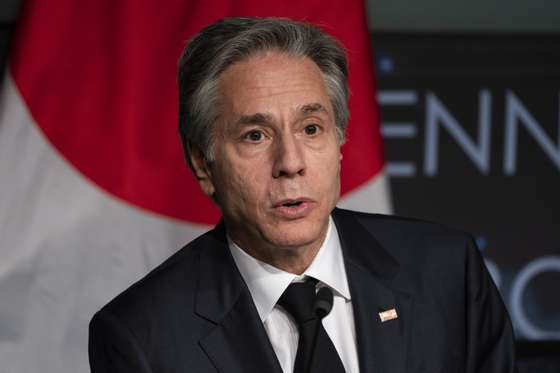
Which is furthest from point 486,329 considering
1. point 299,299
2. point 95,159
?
point 95,159

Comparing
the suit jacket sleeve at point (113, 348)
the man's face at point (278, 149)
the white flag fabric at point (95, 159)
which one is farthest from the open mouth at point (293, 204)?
the white flag fabric at point (95, 159)


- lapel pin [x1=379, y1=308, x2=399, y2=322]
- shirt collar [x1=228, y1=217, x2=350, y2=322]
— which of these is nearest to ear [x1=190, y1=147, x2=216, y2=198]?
shirt collar [x1=228, y1=217, x2=350, y2=322]

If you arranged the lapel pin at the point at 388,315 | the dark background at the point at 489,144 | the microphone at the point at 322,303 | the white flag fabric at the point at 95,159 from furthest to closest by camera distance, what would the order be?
the dark background at the point at 489,144 < the white flag fabric at the point at 95,159 < the lapel pin at the point at 388,315 < the microphone at the point at 322,303

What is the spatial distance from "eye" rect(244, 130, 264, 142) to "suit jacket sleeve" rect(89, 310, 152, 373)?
0.40 meters

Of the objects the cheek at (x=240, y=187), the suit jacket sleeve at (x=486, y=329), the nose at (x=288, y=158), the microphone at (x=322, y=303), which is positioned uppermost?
the nose at (x=288, y=158)

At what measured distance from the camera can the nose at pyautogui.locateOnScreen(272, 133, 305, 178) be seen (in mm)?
1496

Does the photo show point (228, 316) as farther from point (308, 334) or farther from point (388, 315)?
point (388, 315)

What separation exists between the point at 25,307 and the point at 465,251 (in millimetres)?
1213

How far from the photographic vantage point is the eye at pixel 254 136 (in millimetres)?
1555

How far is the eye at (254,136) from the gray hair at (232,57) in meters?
0.07

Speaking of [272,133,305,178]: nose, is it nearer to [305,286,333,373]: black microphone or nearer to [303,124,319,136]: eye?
[303,124,319,136]: eye

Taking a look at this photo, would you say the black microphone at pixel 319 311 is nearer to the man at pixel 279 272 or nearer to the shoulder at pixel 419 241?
the man at pixel 279 272

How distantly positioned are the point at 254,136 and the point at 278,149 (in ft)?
0.19

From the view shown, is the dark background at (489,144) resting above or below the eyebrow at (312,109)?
below
